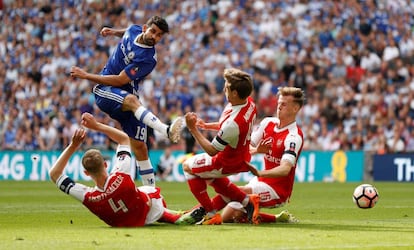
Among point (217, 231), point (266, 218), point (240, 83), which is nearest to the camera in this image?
point (217, 231)

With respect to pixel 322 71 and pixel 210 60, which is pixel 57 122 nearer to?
pixel 210 60

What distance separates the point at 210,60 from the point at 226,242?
68.4 feet

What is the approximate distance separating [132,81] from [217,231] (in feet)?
10.7

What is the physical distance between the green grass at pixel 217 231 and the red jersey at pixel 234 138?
0.71m

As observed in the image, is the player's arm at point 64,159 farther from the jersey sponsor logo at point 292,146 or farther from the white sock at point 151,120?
the jersey sponsor logo at point 292,146

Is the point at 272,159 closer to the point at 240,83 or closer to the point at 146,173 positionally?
the point at 240,83

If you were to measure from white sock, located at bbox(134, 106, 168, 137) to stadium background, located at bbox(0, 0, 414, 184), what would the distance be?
14.7m

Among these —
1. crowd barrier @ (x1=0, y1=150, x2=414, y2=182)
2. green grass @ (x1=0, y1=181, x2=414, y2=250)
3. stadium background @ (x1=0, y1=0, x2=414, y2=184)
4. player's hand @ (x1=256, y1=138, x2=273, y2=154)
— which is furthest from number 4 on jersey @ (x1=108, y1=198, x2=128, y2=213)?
stadium background @ (x1=0, y1=0, x2=414, y2=184)

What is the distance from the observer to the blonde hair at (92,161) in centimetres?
1077

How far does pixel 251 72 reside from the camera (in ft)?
97.4

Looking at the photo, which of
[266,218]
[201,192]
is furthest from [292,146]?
[201,192]

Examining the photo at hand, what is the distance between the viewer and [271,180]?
12.5 metres

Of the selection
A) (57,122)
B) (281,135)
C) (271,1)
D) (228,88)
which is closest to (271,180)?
(281,135)

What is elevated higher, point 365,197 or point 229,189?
point 229,189
